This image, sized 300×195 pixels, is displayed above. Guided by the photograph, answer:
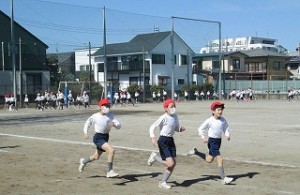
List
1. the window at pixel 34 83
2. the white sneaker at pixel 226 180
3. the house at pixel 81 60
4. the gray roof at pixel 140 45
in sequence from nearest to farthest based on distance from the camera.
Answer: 1. the white sneaker at pixel 226 180
2. the window at pixel 34 83
3. the gray roof at pixel 140 45
4. the house at pixel 81 60

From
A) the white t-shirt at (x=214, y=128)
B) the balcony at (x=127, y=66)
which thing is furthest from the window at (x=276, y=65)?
the white t-shirt at (x=214, y=128)

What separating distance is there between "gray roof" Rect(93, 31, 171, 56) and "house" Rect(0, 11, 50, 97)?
45.1 ft

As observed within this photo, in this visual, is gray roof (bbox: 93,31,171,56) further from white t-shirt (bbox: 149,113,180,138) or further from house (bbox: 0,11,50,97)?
white t-shirt (bbox: 149,113,180,138)

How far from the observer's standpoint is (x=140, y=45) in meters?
64.3

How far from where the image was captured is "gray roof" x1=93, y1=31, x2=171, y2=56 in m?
63.0

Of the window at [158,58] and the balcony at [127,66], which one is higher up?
the window at [158,58]

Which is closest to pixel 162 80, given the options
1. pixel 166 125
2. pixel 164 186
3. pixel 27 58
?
pixel 27 58

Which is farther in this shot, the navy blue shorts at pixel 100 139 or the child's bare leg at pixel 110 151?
the navy blue shorts at pixel 100 139

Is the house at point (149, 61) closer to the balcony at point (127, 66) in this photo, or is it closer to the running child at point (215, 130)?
the balcony at point (127, 66)

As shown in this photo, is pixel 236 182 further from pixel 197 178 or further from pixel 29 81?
pixel 29 81

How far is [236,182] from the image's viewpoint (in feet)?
25.7

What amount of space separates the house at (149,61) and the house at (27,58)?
11635 millimetres

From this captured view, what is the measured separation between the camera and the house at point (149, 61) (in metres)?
62.2

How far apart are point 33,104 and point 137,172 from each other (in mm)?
37326
